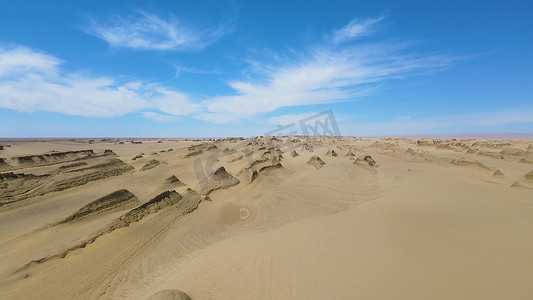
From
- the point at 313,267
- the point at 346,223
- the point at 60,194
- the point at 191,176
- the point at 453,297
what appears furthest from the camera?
the point at 191,176

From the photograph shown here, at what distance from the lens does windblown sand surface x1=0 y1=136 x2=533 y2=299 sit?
5812 mm

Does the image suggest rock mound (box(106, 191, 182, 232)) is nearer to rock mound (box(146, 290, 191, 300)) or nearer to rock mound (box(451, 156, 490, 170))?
rock mound (box(146, 290, 191, 300))

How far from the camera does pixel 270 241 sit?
867 centimetres

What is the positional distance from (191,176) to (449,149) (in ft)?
153

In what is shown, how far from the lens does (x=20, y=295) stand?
5.74 meters

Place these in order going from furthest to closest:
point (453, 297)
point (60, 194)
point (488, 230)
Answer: point (60, 194)
point (488, 230)
point (453, 297)

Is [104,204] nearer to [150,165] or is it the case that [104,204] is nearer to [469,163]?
[150,165]

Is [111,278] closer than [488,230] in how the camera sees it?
Yes

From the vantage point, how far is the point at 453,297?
5164mm

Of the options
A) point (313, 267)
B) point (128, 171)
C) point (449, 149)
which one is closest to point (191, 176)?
point (128, 171)

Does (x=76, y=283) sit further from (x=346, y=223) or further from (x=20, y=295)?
(x=346, y=223)

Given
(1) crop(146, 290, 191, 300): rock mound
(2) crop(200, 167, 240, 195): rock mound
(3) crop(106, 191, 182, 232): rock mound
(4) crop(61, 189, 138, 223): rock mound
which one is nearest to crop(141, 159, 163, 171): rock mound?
(2) crop(200, 167, 240, 195): rock mound

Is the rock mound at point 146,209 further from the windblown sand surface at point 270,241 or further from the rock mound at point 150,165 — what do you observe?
the rock mound at point 150,165

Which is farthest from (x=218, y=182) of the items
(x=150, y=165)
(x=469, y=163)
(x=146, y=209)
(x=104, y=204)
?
(x=469, y=163)
